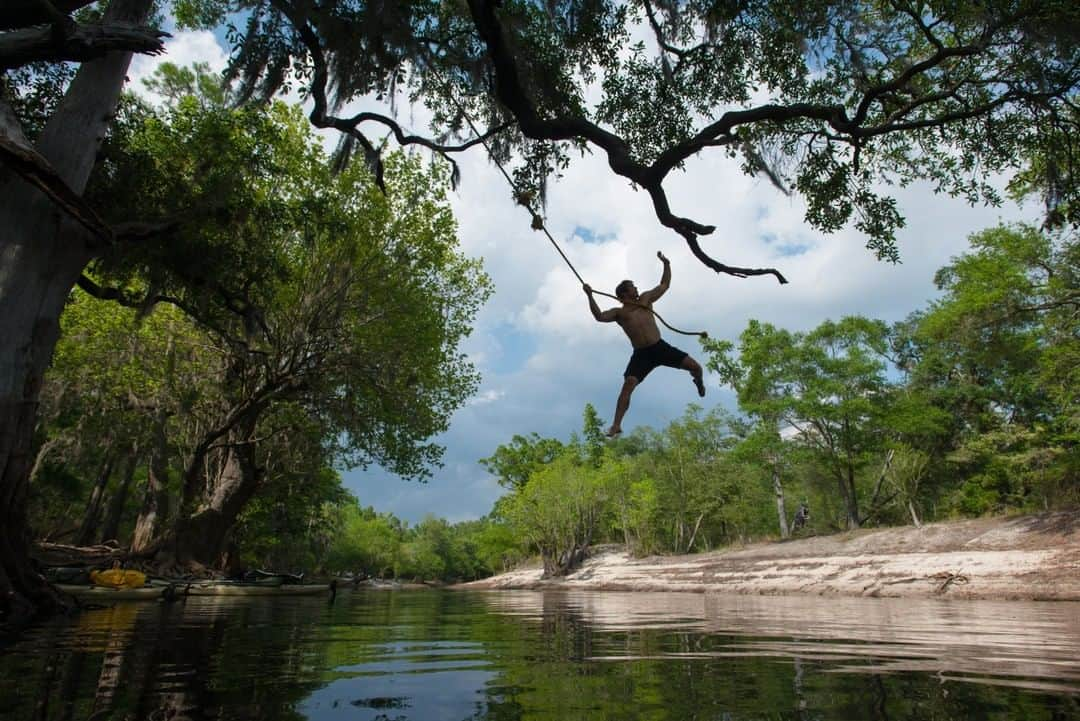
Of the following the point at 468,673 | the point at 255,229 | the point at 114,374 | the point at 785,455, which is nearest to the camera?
the point at 468,673

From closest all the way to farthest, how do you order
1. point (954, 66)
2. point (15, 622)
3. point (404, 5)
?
point (15, 622) < point (404, 5) < point (954, 66)

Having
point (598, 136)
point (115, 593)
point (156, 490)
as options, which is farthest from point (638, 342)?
point (156, 490)

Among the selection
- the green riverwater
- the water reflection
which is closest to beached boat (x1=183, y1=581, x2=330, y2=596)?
the green riverwater

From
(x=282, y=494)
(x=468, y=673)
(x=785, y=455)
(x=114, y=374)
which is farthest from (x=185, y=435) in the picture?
(x=785, y=455)

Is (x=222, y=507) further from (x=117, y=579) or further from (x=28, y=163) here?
(x=28, y=163)

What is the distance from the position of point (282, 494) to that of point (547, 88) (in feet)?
81.1

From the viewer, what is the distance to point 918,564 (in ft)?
59.5

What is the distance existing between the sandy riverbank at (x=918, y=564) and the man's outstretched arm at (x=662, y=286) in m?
12.7

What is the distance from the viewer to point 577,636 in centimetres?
567

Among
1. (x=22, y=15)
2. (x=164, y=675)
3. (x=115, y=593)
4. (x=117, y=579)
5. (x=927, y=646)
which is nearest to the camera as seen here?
(x=164, y=675)

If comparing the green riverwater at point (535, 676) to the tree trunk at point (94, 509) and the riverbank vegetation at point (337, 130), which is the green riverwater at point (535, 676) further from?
the tree trunk at point (94, 509)

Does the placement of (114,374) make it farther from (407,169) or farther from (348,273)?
(407,169)

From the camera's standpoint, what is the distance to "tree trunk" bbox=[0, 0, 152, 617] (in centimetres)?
564

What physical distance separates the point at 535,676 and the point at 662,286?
5979mm
